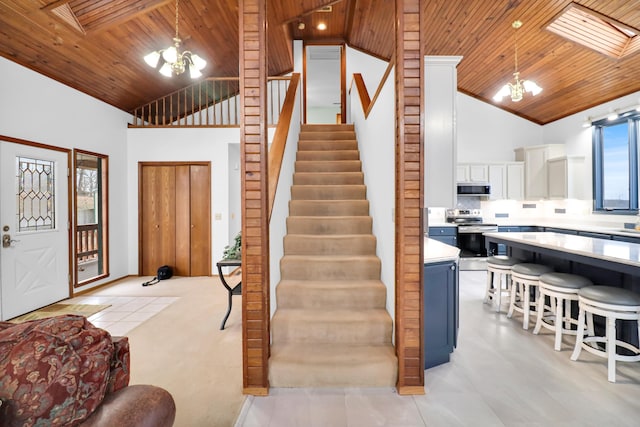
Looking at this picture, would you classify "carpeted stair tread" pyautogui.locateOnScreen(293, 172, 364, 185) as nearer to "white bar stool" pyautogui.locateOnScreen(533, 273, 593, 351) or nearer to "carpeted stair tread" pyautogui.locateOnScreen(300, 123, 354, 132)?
"carpeted stair tread" pyautogui.locateOnScreen(300, 123, 354, 132)

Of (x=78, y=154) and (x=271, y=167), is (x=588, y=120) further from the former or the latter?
(x=78, y=154)

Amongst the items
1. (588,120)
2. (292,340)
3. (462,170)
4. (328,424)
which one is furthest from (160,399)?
(588,120)

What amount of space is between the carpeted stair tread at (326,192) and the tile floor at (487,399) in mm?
1964

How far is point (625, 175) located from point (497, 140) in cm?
208

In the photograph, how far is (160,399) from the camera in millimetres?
1104

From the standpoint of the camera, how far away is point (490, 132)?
6258 millimetres

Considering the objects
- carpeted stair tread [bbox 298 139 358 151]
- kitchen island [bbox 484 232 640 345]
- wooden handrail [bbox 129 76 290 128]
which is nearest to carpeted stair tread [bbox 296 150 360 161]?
carpeted stair tread [bbox 298 139 358 151]

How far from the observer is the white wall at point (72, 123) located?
3.40 meters

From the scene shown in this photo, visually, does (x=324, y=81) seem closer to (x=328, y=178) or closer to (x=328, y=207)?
(x=328, y=178)

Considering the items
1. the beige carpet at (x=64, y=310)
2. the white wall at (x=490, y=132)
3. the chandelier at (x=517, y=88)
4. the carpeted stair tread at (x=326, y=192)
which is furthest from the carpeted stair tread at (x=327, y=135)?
the beige carpet at (x=64, y=310)

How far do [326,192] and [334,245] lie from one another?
0.90 meters

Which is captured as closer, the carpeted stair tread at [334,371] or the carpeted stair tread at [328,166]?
the carpeted stair tread at [334,371]

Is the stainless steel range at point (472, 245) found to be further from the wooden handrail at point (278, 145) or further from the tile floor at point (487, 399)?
the wooden handrail at point (278, 145)

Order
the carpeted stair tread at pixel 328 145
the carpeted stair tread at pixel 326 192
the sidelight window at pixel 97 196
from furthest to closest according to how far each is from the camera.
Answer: the sidelight window at pixel 97 196
the carpeted stair tread at pixel 328 145
the carpeted stair tread at pixel 326 192
